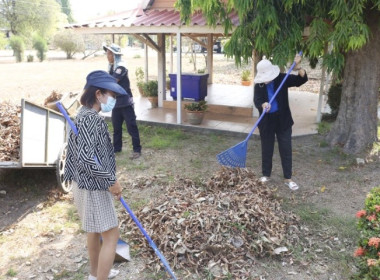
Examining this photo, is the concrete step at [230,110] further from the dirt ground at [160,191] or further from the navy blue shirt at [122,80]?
the navy blue shirt at [122,80]

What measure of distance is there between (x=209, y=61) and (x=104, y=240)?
36.9 feet

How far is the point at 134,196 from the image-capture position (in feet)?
16.4

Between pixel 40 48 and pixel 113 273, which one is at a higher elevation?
pixel 40 48

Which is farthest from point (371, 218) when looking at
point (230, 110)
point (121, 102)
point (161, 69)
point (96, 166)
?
point (161, 69)

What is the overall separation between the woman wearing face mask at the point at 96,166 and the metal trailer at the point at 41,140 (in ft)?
5.21

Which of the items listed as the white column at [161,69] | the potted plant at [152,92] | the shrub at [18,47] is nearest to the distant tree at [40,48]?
the shrub at [18,47]

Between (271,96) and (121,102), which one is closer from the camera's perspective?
(271,96)

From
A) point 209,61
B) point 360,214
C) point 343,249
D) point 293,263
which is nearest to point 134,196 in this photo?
point 293,263

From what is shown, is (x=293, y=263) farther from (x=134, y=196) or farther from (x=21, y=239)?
(x=21, y=239)

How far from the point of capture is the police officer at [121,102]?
589cm

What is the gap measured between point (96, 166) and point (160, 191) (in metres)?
2.58

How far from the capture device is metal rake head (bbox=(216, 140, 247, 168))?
4.89m

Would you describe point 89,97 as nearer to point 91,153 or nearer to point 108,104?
point 108,104

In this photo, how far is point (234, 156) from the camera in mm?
4922
